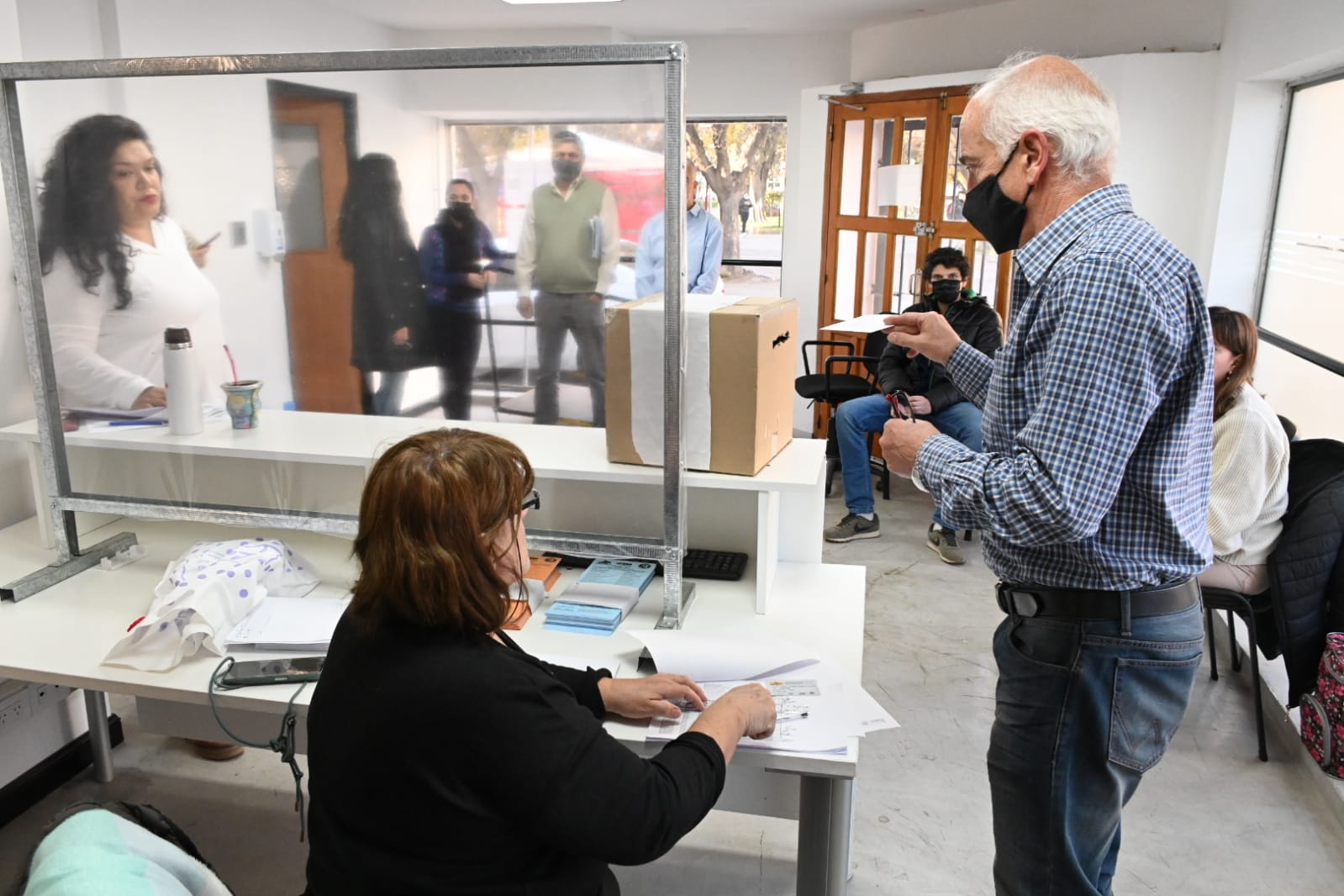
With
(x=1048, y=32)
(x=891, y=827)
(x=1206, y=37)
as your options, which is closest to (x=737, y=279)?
(x=1048, y=32)

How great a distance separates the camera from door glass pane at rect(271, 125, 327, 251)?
6.13 feet

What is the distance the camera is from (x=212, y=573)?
183 centimetres

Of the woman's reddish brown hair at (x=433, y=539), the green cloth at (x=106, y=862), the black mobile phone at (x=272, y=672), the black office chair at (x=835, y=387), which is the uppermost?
the woman's reddish brown hair at (x=433, y=539)

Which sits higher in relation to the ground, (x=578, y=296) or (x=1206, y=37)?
(x=1206, y=37)

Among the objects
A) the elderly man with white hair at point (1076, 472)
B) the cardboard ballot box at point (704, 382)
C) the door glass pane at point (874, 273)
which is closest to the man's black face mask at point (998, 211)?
the elderly man with white hair at point (1076, 472)

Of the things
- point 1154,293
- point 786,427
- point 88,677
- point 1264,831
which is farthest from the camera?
point 1264,831

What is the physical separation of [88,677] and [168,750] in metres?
1.17

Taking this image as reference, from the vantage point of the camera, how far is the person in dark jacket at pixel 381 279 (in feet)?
6.12

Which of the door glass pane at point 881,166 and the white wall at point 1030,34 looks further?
the door glass pane at point 881,166

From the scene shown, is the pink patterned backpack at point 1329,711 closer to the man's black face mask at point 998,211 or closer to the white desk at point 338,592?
the white desk at point 338,592

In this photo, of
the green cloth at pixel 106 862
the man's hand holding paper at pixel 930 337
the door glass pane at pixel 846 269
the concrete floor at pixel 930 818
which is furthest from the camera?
the door glass pane at pixel 846 269

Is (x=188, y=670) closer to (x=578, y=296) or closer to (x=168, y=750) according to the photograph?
(x=578, y=296)

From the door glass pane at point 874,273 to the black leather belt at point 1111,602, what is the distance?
4484mm

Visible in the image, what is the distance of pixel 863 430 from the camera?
468cm
